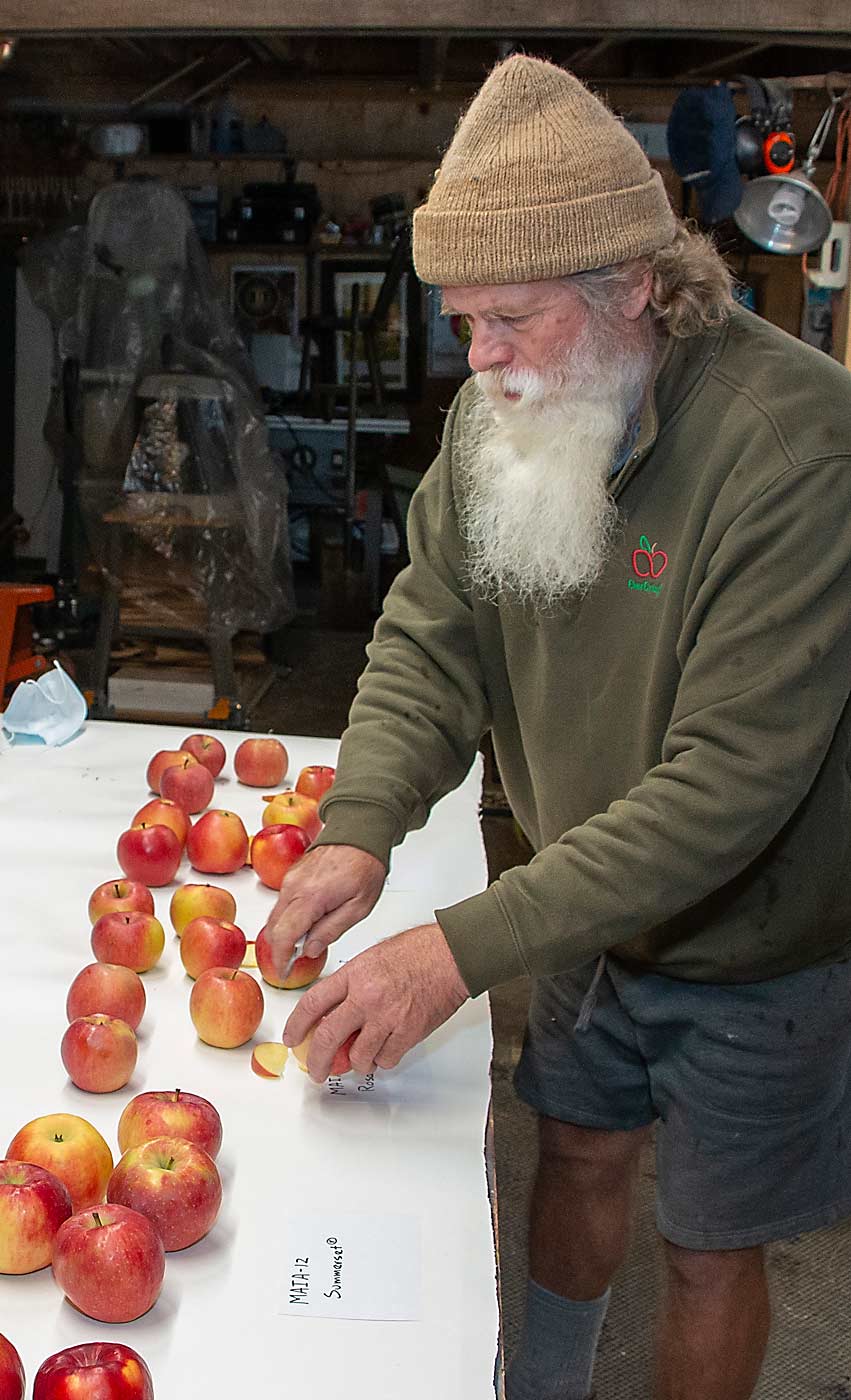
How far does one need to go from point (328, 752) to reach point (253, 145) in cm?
569

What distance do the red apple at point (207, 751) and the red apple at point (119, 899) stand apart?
0.52 m

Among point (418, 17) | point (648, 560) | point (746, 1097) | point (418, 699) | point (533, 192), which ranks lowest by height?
point (746, 1097)

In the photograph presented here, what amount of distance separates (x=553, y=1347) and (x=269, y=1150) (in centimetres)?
84

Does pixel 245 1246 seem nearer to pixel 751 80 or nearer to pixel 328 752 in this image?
pixel 328 752

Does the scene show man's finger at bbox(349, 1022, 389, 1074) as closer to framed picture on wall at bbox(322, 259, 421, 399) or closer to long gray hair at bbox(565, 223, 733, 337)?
long gray hair at bbox(565, 223, 733, 337)

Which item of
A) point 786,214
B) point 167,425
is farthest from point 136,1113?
point 167,425

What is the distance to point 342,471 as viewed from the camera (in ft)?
25.0

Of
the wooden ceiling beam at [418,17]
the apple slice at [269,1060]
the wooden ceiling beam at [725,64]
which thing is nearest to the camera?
the apple slice at [269,1060]

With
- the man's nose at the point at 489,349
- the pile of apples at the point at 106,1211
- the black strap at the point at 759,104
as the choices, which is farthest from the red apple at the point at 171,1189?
the black strap at the point at 759,104

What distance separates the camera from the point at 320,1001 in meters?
1.32

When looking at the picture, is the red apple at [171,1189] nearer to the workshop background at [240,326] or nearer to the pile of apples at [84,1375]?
the pile of apples at [84,1375]

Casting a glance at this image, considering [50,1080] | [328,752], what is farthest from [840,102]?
[50,1080]

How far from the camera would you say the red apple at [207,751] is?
2.24 m

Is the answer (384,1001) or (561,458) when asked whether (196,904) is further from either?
(561,458)
